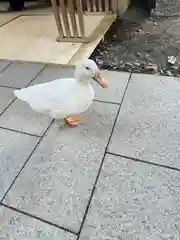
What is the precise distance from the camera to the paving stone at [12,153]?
42.8 inches

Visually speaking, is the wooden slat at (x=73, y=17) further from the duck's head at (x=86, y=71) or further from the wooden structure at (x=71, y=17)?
the duck's head at (x=86, y=71)

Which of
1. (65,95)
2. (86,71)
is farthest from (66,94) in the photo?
(86,71)

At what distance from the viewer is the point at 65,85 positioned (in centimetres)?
120

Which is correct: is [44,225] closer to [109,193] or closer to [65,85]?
[109,193]

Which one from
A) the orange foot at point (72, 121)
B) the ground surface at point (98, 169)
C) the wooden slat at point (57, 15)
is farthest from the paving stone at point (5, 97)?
the wooden slat at point (57, 15)

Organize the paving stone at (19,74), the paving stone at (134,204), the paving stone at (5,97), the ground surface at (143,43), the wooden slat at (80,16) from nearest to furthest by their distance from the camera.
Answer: the paving stone at (134,204) → the paving stone at (5,97) → the paving stone at (19,74) → the ground surface at (143,43) → the wooden slat at (80,16)

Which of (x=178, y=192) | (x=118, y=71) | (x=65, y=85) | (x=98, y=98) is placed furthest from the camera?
(x=118, y=71)

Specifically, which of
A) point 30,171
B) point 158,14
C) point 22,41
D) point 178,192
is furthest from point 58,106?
point 158,14

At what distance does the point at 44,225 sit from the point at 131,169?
1.40 feet

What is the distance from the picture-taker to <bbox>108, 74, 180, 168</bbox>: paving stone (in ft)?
3.73

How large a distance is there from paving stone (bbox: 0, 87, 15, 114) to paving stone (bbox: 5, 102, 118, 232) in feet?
1.26

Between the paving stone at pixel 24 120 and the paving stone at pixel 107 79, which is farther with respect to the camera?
the paving stone at pixel 107 79

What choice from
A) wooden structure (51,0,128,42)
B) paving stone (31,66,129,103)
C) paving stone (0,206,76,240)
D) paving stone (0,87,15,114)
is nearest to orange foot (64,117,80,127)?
paving stone (31,66,129,103)

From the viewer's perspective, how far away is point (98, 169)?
1.08 metres
